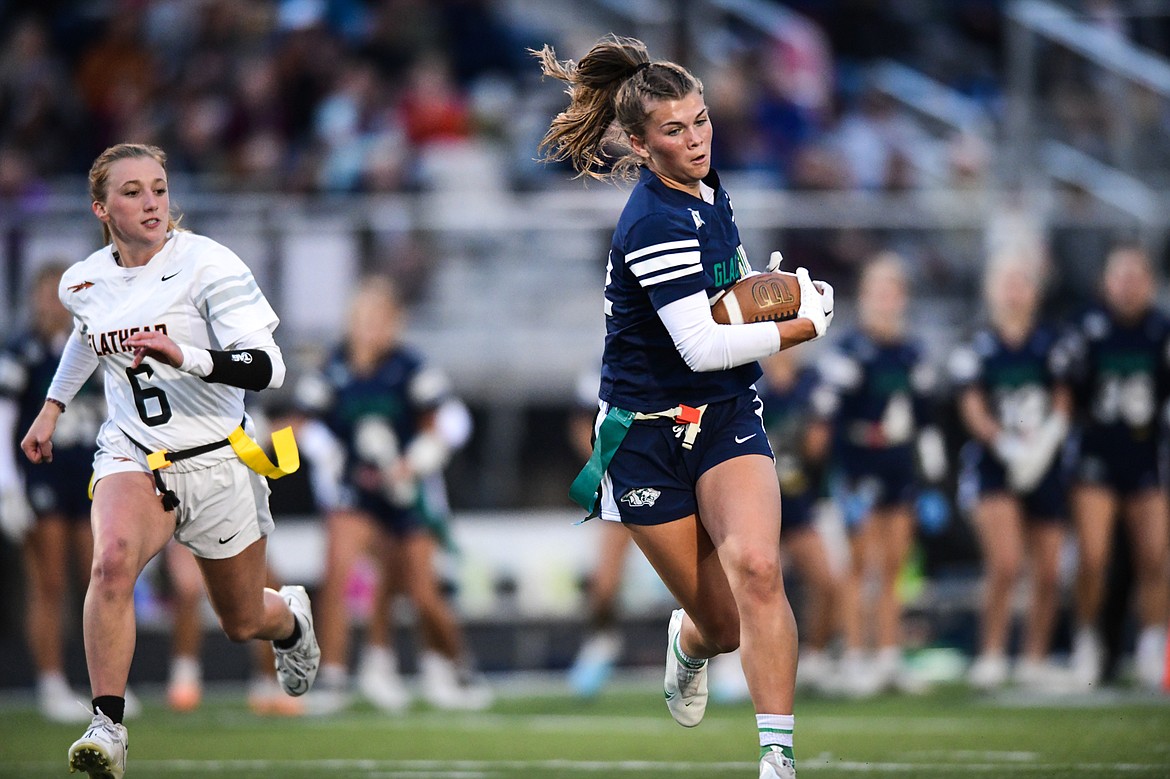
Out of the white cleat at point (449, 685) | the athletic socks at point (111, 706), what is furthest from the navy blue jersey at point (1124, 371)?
the athletic socks at point (111, 706)

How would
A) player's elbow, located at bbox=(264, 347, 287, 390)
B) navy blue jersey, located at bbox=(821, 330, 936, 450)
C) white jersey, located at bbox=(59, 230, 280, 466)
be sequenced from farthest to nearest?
navy blue jersey, located at bbox=(821, 330, 936, 450) → white jersey, located at bbox=(59, 230, 280, 466) → player's elbow, located at bbox=(264, 347, 287, 390)

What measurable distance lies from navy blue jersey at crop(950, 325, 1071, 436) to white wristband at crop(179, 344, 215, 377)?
21.4 feet

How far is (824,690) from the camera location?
11.3 metres

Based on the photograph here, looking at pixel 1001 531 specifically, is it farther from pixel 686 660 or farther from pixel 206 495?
pixel 206 495

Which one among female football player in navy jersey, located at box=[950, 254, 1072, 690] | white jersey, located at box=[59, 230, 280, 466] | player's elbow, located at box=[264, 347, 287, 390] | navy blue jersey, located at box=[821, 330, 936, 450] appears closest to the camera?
player's elbow, located at box=[264, 347, 287, 390]

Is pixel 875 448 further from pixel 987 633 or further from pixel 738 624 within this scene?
pixel 738 624

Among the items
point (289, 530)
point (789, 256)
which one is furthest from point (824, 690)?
point (289, 530)

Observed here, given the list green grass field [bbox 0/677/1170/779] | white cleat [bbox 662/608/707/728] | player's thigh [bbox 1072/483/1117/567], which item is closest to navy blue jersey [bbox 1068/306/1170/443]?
player's thigh [bbox 1072/483/1117/567]

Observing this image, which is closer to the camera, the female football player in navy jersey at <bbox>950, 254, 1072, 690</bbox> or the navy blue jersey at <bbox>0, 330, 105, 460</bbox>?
the navy blue jersey at <bbox>0, 330, 105, 460</bbox>

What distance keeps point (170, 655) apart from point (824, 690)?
5.14 m

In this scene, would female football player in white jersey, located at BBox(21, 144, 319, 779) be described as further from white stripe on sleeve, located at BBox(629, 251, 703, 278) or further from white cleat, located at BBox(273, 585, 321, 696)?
white stripe on sleeve, located at BBox(629, 251, 703, 278)

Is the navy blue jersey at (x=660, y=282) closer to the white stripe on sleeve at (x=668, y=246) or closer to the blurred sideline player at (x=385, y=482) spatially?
the white stripe on sleeve at (x=668, y=246)

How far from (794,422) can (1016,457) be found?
1455 millimetres

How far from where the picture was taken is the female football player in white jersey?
6195mm
